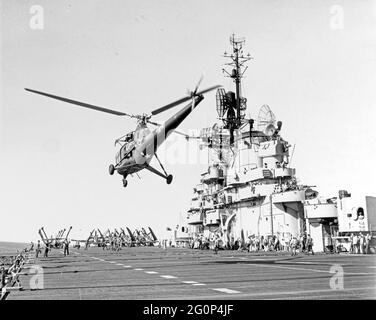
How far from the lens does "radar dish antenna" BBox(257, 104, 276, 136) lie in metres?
52.2

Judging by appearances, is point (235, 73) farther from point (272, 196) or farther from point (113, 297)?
point (113, 297)

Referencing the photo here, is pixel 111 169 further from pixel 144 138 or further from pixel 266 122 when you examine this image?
pixel 266 122

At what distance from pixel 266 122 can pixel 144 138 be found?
31.1 meters

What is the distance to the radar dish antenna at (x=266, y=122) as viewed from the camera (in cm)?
5225

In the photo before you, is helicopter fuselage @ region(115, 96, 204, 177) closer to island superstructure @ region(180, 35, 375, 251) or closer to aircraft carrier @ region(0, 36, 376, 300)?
aircraft carrier @ region(0, 36, 376, 300)

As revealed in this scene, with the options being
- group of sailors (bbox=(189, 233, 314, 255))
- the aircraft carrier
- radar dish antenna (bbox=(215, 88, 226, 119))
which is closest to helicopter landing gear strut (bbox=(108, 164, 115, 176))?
the aircraft carrier

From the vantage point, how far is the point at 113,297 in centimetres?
982

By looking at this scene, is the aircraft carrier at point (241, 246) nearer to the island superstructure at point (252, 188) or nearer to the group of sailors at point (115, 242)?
the island superstructure at point (252, 188)

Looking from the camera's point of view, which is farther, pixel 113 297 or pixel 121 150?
pixel 121 150

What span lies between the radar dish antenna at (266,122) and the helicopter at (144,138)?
93.7 feet

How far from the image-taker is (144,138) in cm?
2409

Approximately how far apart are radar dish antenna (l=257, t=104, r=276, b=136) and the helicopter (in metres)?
28.6
